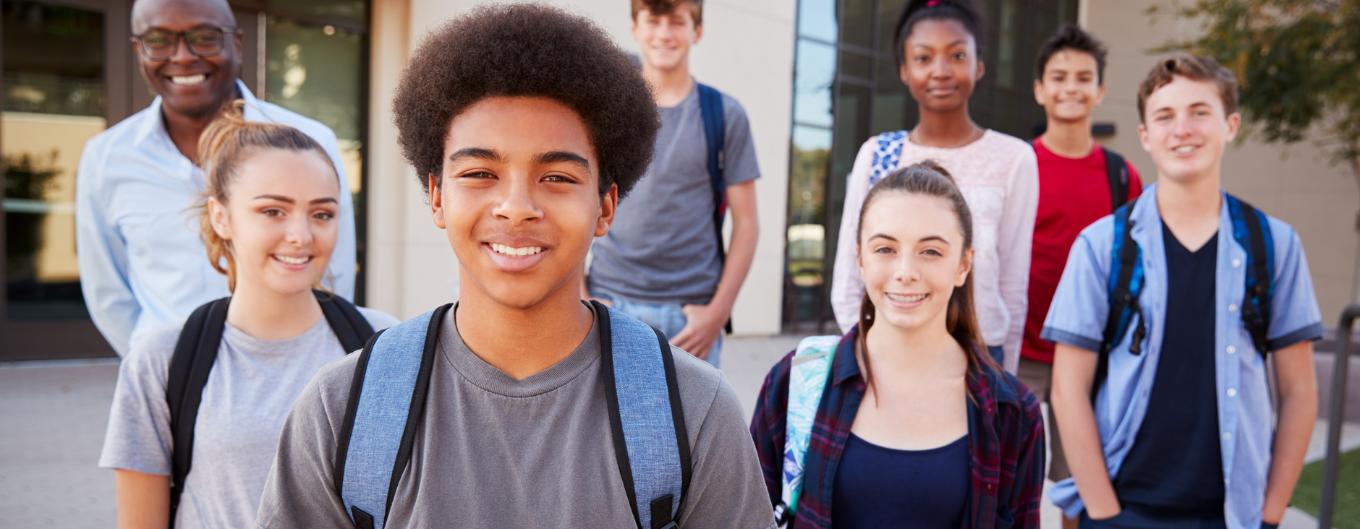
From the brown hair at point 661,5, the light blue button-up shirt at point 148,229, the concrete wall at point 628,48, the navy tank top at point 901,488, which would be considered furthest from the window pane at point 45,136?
the navy tank top at point 901,488

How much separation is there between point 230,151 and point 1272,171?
1876 cm

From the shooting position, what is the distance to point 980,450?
240 centimetres

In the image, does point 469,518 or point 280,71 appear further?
point 280,71

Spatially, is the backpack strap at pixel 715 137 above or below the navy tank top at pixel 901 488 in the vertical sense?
above

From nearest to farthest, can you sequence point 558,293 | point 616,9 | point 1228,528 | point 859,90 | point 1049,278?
point 558,293 < point 1228,528 < point 1049,278 < point 616,9 < point 859,90

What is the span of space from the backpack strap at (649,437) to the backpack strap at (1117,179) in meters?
3.03

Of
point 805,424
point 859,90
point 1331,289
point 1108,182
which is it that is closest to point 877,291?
point 805,424

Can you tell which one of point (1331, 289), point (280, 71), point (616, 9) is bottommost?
point (1331, 289)

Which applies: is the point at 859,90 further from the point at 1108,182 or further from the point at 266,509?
the point at 266,509

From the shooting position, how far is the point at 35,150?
7.91m

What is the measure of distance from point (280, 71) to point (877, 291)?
757 centimetres

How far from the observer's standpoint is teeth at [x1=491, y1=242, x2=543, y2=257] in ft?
4.96

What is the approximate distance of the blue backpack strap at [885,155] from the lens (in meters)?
3.38

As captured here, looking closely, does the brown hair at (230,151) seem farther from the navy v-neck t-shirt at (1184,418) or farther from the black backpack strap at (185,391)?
the navy v-neck t-shirt at (1184,418)
